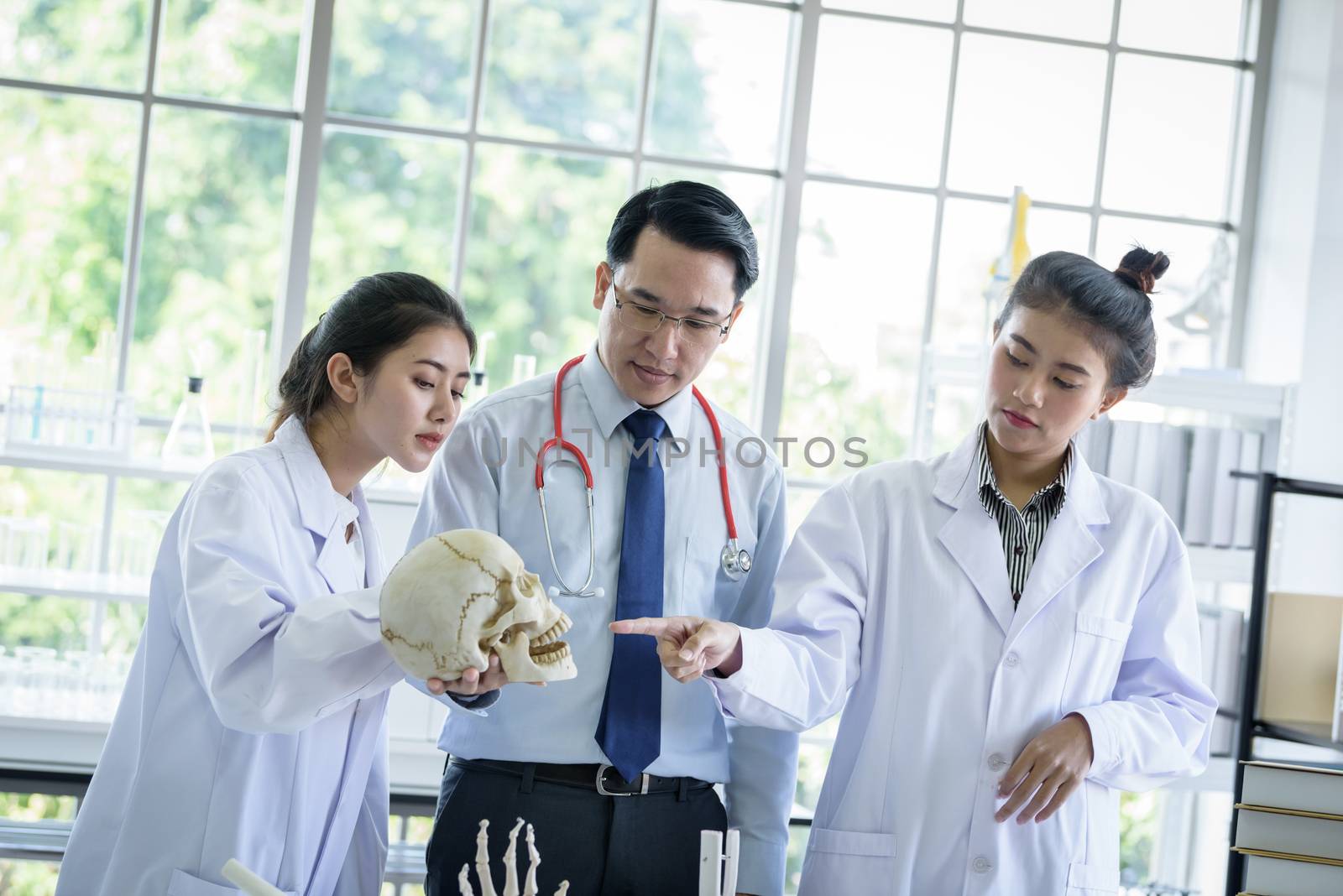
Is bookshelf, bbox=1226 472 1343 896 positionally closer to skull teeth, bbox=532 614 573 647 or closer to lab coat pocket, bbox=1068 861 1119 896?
lab coat pocket, bbox=1068 861 1119 896

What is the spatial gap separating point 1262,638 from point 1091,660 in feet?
3.87

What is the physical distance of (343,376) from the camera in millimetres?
1632

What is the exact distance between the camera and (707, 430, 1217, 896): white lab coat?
1536mm

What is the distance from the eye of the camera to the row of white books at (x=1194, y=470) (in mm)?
3184

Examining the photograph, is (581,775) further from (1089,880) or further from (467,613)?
(1089,880)

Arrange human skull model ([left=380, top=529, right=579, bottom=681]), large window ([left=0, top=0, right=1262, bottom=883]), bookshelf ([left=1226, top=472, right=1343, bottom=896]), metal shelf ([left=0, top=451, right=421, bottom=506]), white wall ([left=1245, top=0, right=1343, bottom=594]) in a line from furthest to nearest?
large window ([left=0, top=0, right=1262, bottom=883])
white wall ([left=1245, top=0, right=1343, bottom=594])
metal shelf ([left=0, top=451, right=421, bottom=506])
bookshelf ([left=1226, top=472, right=1343, bottom=896])
human skull model ([left=380, top=529, right=579, bottom=681])

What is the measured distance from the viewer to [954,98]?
3.81 m

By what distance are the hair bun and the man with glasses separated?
0.56 meters

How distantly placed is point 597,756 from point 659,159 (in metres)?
2.48

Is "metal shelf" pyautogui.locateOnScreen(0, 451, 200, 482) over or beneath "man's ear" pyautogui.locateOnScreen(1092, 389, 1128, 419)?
beneath

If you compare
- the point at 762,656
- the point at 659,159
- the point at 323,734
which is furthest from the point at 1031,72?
the point at 323,734

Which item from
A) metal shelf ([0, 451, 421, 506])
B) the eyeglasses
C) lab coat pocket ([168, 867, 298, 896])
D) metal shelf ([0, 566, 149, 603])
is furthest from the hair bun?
metal shelf ([0, 566, 149, 603])

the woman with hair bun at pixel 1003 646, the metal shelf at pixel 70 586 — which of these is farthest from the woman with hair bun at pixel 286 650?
the metal shelf at pixel 70 586

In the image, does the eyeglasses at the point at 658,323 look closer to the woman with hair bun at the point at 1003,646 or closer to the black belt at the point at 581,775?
the woman with hair bun at the point at 1003,646
